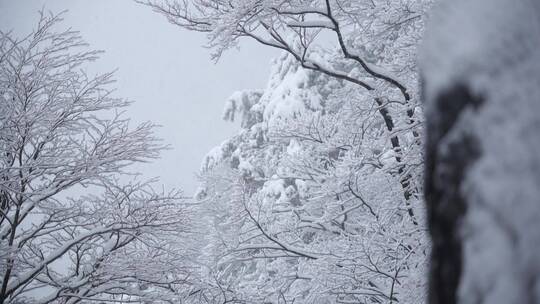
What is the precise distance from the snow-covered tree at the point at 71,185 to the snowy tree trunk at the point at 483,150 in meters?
4.32

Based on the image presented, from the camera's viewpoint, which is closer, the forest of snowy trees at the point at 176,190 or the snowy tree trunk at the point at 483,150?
the snowy tree trunk at the point at 483,150

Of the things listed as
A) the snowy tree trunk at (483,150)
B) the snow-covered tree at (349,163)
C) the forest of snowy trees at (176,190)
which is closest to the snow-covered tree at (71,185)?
the forest of snowy trees at (176,190)

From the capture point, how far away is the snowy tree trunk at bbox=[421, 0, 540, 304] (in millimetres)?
472

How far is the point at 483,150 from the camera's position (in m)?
0.55

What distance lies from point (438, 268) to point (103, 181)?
15.1 feet

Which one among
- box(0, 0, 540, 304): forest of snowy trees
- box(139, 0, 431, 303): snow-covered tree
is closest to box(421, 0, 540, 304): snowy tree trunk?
box(0, 0, 540, 304): forest of snowy trees

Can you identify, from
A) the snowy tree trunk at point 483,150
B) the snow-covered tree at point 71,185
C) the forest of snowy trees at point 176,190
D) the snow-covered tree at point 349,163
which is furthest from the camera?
the snow-covered tree at point 71,185

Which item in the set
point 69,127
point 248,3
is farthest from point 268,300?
point 248,3

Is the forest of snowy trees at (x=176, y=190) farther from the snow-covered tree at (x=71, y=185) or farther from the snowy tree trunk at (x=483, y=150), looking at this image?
the snowy tree trunk at (x=483, y=150)

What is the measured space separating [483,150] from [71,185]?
5039 mm

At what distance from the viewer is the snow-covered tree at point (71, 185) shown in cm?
424

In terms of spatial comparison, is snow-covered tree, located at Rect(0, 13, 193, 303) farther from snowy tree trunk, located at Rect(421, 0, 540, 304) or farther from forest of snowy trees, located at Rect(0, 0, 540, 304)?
snowy tree trunk, located at Rect(421, 0, 540, 304)

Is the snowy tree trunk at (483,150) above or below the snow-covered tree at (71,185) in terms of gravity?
below

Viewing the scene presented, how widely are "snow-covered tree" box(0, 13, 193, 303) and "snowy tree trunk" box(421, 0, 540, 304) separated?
170 inches
